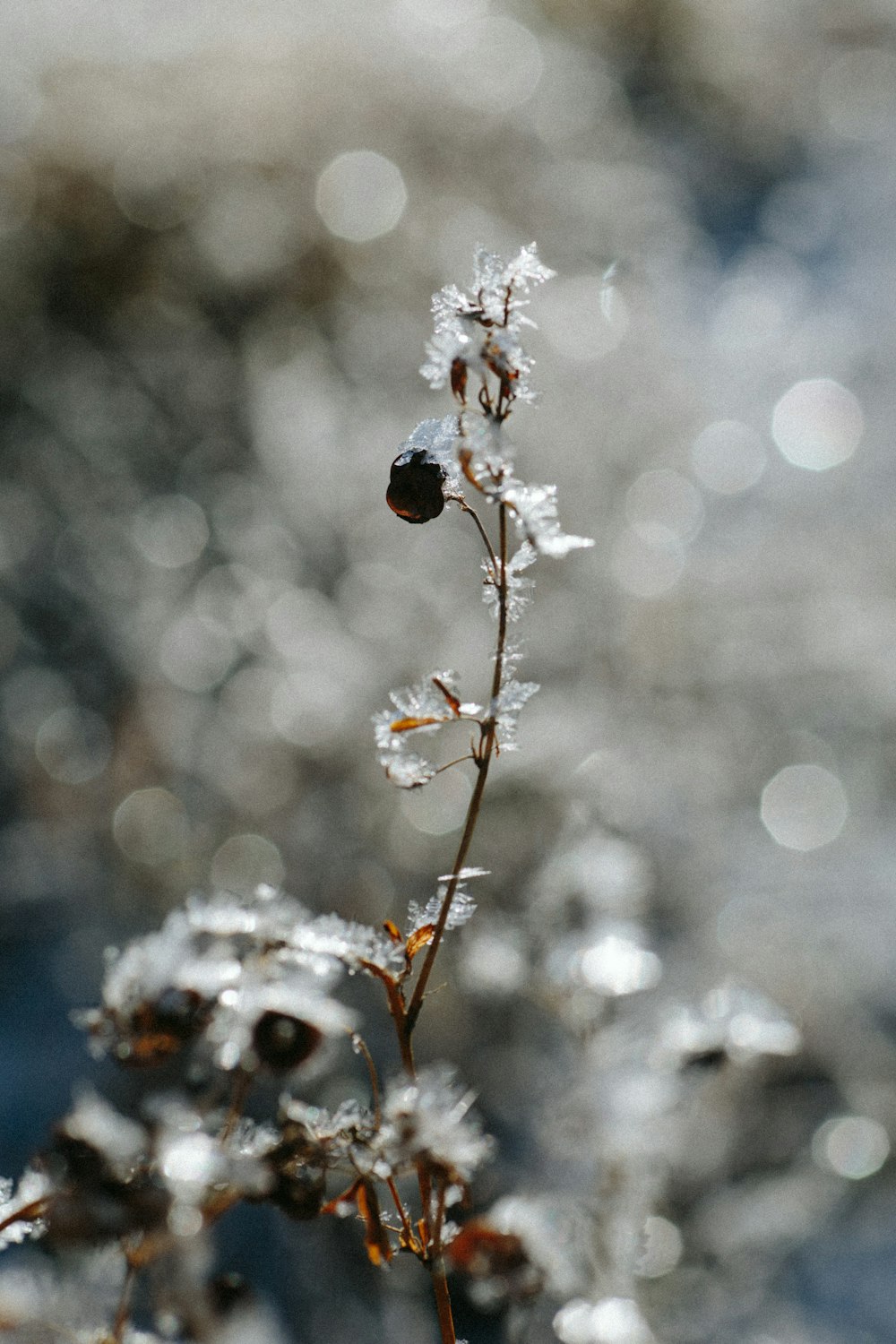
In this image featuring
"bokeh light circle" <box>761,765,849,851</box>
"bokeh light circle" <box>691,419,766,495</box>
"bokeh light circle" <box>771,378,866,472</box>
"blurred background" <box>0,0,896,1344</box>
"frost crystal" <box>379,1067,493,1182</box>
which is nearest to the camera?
"frost crystal" <box>379,1067,493,1182</box>

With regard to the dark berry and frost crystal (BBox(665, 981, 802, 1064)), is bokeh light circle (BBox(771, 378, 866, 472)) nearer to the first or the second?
frost crystal (BBox(665, 981, 802, 1064))

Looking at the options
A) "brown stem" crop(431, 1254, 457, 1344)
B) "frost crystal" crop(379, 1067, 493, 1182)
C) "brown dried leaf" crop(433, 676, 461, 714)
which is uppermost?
"brown dried leaf" crop(433, 676, 461, 714)

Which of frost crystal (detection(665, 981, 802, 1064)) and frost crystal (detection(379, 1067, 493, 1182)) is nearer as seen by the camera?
frost crystal (detection(379, 1067, 493, 1182))

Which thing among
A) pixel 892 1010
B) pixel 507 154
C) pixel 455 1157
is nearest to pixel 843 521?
pixel 892 1010

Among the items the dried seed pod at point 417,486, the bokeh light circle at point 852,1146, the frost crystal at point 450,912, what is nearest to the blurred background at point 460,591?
the bokeh light circle at point 852,1146

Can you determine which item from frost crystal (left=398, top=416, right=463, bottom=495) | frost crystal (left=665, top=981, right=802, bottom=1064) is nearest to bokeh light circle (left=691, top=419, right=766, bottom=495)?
frost crystal (left=665, top=981, right=802, bottom=1064)

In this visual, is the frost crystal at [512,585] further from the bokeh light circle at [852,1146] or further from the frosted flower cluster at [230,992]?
the bokeh light circle at [852,1146]
